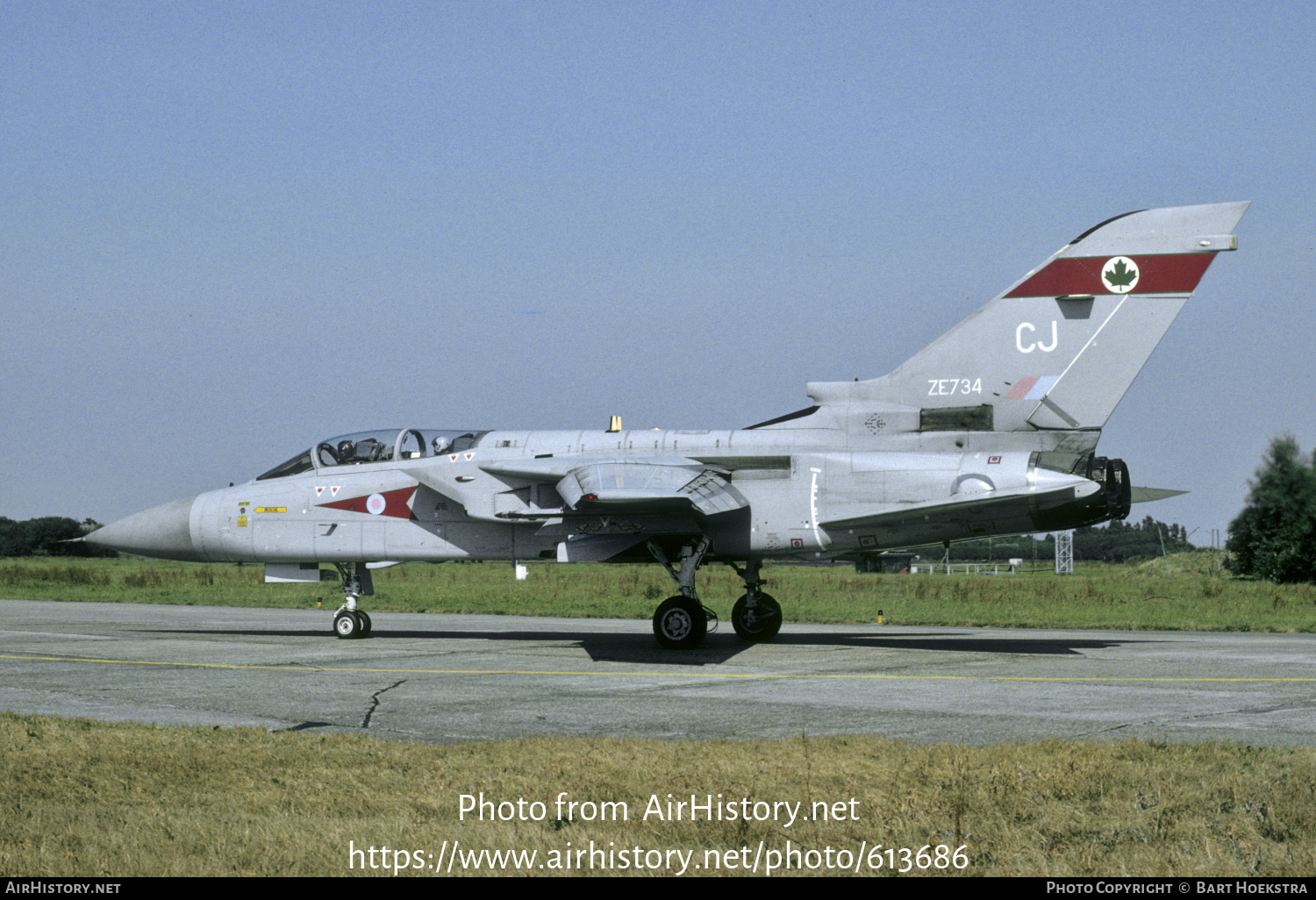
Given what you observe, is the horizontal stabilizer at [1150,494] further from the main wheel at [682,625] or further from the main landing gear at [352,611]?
the main landing gear at [352,611]

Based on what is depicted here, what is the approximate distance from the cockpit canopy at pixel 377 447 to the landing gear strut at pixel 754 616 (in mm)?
4680

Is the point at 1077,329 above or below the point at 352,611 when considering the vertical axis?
above

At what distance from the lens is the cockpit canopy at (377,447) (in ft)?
59.4

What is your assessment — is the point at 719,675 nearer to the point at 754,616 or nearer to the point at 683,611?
the point at 683,611

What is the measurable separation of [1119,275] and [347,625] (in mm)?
12636

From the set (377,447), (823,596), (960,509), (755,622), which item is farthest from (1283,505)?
(823,596)

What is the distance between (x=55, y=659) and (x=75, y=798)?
10.0 metres

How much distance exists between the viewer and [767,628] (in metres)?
18.2

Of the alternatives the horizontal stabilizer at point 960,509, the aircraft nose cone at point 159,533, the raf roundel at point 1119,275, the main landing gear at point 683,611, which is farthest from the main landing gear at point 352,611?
the raf roundel at point 1119,275

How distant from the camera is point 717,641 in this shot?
1845 cm

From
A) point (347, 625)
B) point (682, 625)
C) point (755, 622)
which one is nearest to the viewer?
point (682, 625)

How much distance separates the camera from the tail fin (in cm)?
1527

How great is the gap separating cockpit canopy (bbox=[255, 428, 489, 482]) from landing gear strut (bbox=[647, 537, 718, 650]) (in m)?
3.64

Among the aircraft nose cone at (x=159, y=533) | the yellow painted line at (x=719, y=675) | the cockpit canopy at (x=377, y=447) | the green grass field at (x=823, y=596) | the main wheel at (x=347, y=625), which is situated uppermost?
the cockpit canopy at (x=377, y=447)
